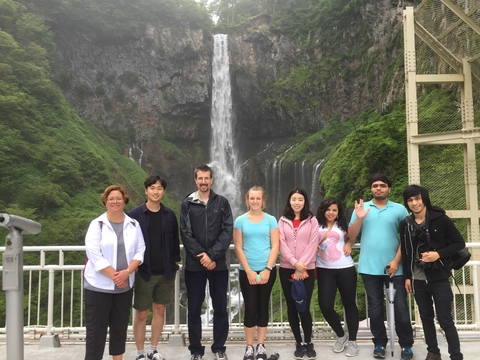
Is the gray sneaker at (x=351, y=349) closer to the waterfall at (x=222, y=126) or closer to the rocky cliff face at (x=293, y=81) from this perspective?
the rocky cliff face at (x=293, y=81)

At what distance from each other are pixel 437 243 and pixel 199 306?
2237 mm

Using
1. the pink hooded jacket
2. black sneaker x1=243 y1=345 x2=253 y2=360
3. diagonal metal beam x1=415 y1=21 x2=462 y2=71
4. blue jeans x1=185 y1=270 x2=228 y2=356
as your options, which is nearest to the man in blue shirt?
the pink hooded jacket

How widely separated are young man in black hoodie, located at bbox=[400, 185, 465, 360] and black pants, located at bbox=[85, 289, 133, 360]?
2.55m

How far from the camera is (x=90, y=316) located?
10.5ft

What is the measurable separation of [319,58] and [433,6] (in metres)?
25.9

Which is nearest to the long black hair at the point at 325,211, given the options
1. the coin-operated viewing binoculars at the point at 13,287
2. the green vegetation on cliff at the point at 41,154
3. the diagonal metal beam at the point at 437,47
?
the coin-operated viewing binoculars at the point at 13,287

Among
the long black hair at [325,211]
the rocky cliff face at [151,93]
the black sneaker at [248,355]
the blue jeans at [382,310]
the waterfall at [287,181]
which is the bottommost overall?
the black sneaker at [248,355]

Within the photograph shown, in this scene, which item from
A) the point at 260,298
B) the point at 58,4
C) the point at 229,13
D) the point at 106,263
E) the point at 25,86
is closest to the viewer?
the point at 106,263

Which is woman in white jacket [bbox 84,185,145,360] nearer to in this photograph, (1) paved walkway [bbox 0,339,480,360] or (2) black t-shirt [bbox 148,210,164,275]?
(2) black t-shirt [bbox 148,210,164,275]

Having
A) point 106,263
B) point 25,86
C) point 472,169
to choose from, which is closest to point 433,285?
point 106,263

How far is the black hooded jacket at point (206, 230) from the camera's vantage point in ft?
11.6

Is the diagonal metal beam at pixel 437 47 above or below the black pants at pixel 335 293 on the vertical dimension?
above

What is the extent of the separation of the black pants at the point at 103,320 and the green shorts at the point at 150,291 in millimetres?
232

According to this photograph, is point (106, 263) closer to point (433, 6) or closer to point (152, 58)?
point (433, 6)
